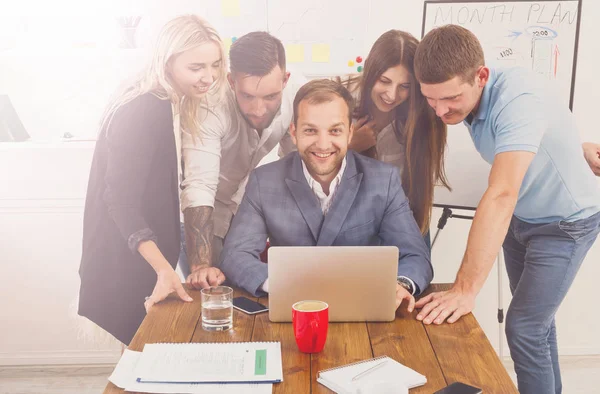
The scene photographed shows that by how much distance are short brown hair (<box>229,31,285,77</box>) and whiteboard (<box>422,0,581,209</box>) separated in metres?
0.57

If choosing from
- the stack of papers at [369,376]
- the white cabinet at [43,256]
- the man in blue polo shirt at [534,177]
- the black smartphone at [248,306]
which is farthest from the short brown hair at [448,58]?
the white cabinet at [43,256]

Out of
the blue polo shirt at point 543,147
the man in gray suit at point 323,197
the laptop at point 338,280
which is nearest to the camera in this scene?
the laptop at point 338,280

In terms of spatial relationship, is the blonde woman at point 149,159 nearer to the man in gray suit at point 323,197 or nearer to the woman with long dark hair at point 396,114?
the man in gray suit at point 323,197

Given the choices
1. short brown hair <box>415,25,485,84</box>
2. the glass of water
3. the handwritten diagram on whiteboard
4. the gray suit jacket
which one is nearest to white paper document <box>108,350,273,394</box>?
the glass of water

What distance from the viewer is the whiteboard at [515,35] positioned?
2469 mm

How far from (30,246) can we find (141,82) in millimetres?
981

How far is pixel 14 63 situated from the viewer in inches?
103

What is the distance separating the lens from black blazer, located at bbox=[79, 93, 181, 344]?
2.42 m

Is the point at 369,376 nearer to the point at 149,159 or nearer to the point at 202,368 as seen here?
the point at 202,368

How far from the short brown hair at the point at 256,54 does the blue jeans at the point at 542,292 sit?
44.3 inches

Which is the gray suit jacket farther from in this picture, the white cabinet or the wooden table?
the white cabinet

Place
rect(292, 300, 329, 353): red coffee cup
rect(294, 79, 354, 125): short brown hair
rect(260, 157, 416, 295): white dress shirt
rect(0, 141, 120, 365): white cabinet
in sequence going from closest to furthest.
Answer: rect(292, 300, 329, 353): red coffee cup < rect(260, 157, 416, 295): white dress shirt < rect(294, 79, 354, 125): short brown hair < rect(0, 141, 120, 365): white cabinet

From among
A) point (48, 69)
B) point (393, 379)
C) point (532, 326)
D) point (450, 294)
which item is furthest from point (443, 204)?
point (48, 69)

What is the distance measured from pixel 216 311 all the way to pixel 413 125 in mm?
1257
